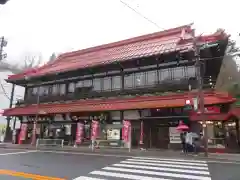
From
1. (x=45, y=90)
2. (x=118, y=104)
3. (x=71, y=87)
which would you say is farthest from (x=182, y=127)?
(x=45, y=90)

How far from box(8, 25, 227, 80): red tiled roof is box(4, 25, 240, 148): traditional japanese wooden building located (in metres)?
0.11

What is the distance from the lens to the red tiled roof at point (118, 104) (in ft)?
57.9

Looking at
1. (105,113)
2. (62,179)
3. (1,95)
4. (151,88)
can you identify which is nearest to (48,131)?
(105,113)

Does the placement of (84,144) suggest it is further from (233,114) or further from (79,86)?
(233,114)

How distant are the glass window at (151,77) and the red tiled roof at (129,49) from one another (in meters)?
1.92

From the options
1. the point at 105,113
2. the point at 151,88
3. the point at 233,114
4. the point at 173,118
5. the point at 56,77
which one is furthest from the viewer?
the point at 56,77

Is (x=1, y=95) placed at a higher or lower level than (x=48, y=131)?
higher

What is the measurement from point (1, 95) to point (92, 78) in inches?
924

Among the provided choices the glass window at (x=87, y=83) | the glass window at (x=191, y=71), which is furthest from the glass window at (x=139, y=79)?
the glass window at (x=87, y=83)

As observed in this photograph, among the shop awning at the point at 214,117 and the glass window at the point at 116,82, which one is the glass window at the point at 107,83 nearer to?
the glass window at the point at 116,82

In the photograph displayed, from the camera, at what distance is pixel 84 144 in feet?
75.6

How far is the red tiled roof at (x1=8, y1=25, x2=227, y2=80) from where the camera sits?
815 inches

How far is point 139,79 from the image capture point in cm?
2197

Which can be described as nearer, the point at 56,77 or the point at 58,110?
the point at 58,110
